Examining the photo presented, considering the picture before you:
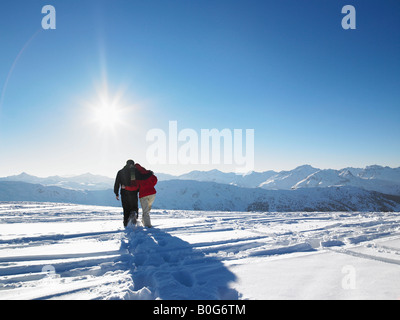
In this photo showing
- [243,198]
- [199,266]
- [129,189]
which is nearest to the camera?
[199,266]

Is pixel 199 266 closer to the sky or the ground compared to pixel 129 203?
closer to the ground

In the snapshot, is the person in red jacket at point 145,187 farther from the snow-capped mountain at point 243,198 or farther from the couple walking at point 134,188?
the snow-capped mountain at point 243,198

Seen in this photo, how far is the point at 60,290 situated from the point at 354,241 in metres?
5.93

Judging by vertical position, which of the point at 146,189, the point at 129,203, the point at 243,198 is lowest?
the point at 243,198

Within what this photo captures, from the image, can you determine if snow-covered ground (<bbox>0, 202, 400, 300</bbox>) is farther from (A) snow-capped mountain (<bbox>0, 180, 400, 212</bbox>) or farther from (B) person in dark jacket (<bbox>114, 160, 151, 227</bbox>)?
(A) snow-capped mountain (<bbox>0, 180, 400, 212</bbox>)

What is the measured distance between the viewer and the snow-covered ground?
250cm

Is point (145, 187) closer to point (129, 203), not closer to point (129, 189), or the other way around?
point (129, 189)

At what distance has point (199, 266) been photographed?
340cm

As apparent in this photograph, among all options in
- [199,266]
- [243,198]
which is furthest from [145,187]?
[243,198]

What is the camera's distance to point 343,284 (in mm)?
2670

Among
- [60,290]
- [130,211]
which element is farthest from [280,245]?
[130,211]

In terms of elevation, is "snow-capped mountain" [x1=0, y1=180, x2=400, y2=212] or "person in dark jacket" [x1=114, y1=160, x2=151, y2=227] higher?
"person in dark jacket" [x1=114, y1=160, x2=151, y2=227]

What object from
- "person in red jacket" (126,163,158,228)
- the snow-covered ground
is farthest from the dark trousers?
the snow-covered ground

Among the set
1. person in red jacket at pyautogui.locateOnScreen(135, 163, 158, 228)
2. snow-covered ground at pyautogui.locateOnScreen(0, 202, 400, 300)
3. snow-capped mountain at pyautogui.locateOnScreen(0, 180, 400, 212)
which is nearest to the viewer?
snow-covered ground at pyautogui.locateOnScreen(0, 202, 400, 300)
